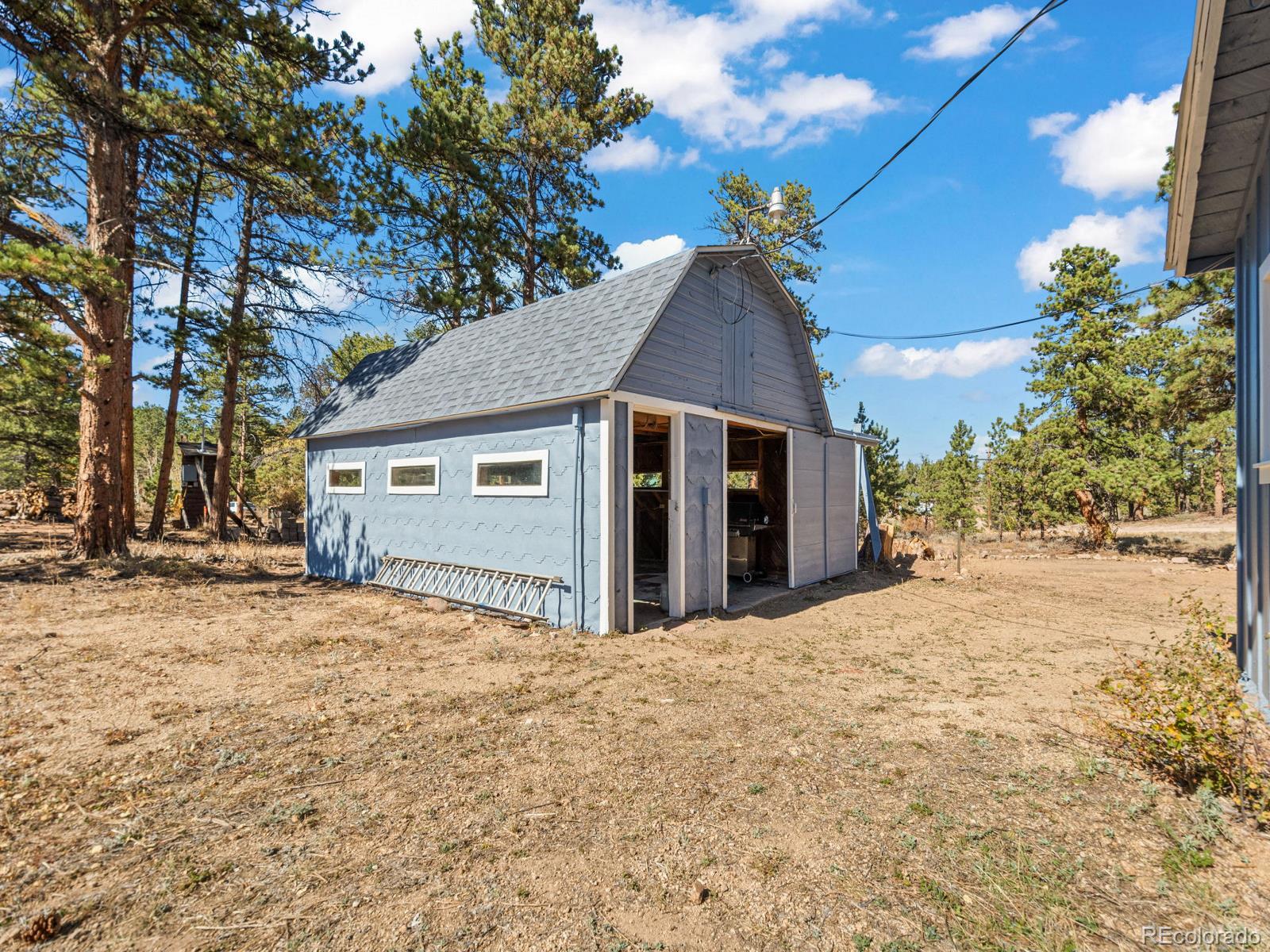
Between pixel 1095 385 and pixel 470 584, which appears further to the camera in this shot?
pixel 1095 385

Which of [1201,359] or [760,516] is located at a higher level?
[1201,359]

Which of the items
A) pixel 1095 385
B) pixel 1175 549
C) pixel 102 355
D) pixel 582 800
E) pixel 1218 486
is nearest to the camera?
pixel 582 800

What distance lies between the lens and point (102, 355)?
9.59m

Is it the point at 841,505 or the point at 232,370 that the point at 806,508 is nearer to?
the point at 841,505

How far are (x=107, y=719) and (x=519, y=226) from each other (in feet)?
54.3

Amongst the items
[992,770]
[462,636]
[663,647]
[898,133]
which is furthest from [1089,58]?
[462,636]

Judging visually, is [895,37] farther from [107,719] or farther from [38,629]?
[38,629]

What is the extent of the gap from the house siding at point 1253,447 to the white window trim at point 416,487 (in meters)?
9.07

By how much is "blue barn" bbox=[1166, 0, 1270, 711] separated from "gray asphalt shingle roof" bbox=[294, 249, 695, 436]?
497 centimetres

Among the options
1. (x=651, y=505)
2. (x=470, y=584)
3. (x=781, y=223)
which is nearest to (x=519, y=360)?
(x=470, y=584)

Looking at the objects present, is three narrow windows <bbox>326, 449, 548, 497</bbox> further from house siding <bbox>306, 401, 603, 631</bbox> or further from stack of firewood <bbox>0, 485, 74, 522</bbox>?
stack of firewood <bbox>0, 485, 74, 522</bbox>

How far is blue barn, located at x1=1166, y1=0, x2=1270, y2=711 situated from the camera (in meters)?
3.34

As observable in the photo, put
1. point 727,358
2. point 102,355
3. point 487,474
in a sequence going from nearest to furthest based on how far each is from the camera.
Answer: point 487,474
point 727,358
point 102,355

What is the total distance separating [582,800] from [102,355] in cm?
1168
